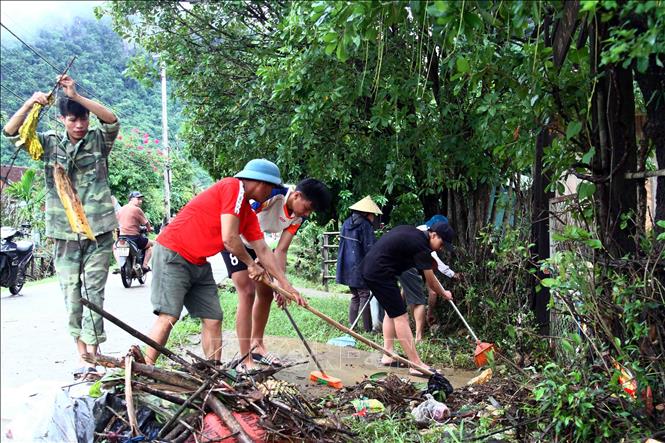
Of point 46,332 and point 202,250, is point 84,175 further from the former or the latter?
point 46,332

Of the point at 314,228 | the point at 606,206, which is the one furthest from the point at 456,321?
the point at 314,228

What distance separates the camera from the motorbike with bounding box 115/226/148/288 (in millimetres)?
11134

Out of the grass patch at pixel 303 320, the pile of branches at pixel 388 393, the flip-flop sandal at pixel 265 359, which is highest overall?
the flip-flop sandal at pixel 265 359

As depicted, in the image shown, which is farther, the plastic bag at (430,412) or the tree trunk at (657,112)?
the plastic bag at (430,412)

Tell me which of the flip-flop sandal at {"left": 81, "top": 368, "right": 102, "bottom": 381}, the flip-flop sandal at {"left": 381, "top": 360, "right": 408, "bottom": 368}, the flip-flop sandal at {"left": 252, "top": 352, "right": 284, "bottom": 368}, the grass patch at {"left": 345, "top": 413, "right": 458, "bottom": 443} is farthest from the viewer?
the flip-flop sandal at {"left": 381, "top": 360, "right": 408, "bottom": 368}

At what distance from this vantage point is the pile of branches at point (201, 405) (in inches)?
122

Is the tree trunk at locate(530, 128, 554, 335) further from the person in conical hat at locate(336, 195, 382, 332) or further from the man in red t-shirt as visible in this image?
the person in conical hat at locate(336, 195, 382, 332)

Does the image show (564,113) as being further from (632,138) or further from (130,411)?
(130,411)

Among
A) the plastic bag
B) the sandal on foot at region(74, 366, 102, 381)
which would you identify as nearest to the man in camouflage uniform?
the sandal on foot at region(74, 366, 102, 381)

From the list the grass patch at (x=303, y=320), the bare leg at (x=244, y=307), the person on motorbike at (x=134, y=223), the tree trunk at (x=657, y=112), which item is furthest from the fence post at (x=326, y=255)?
the tree trunk at (x=657, y=112)

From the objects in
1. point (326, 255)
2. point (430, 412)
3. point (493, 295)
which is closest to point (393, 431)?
point (430, 412)

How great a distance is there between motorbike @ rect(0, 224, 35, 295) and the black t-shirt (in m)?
5.47

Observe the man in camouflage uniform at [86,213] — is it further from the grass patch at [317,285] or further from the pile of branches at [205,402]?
the grass patch at [317,285]

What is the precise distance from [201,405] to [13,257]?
23.6 feet
